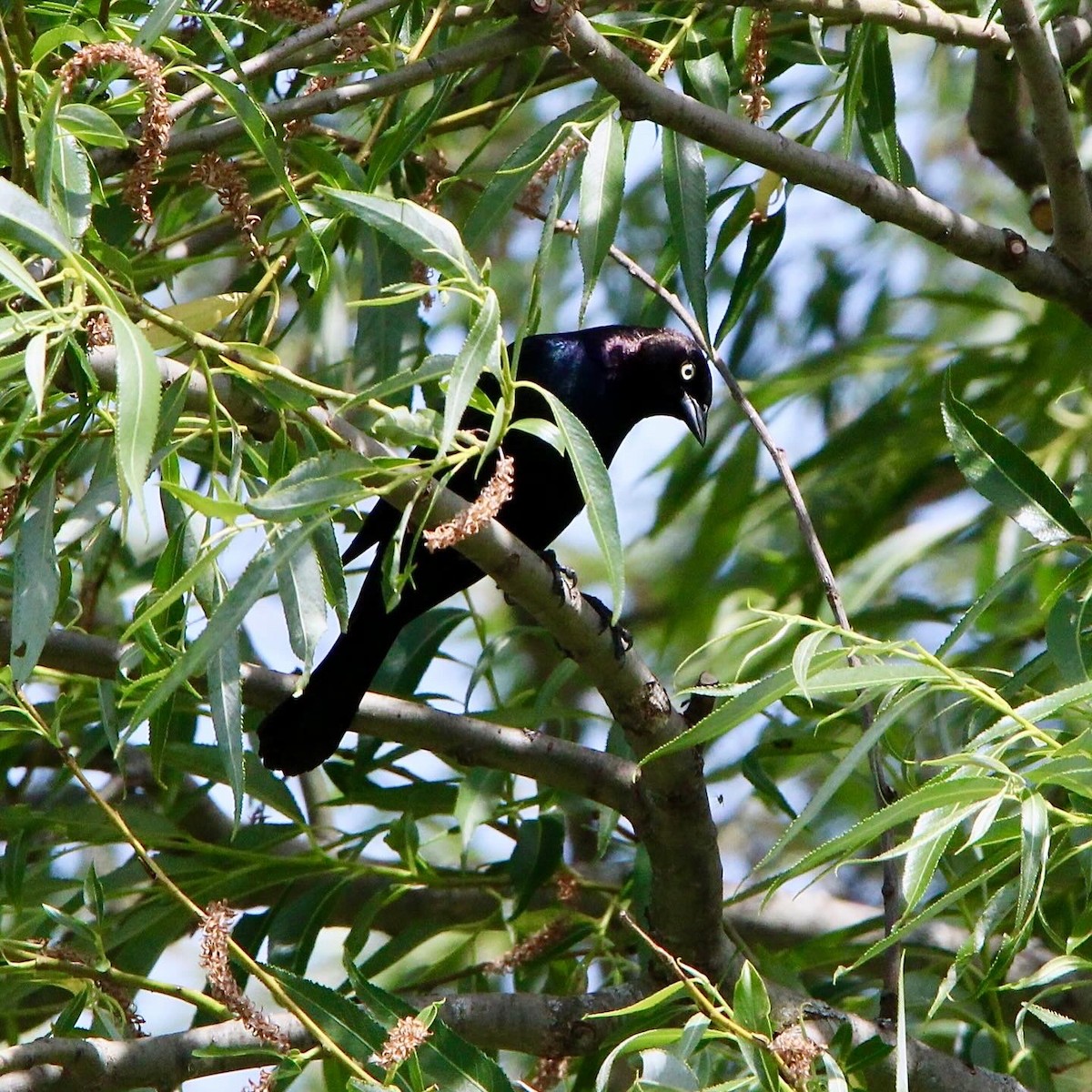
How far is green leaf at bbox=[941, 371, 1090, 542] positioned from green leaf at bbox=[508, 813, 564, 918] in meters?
1.52

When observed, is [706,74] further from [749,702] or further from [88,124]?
[749,702]

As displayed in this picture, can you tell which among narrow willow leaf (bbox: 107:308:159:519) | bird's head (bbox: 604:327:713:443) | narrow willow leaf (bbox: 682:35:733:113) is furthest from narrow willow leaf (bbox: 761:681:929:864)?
bird's head (bbox: 604:327:713:443)

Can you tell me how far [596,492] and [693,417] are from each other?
296 cm

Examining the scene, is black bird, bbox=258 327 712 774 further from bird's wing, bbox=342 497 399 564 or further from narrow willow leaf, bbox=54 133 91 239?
narrow willow leaf, bbox=54 133 91 239

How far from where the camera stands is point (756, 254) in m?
3.39

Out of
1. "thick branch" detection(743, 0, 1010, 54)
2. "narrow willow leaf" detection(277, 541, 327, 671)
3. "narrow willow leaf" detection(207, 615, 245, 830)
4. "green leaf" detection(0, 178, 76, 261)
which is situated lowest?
"narrow willow leaf" detection(207, 615, 245, 830)

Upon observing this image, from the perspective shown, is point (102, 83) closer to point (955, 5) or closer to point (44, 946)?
point (44, 946)

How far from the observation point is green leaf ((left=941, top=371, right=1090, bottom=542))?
8.02 feet

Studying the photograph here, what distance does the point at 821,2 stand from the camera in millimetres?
2781

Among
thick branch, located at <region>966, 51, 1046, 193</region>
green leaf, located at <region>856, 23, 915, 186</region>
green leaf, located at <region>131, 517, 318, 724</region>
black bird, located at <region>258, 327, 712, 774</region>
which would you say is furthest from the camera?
thick branch, located at <region>966, 51, 1046, 193</region>

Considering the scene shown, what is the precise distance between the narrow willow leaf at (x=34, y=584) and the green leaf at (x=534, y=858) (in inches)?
62.7

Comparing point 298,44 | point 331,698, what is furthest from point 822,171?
point 331,698

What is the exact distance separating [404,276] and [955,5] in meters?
1.47

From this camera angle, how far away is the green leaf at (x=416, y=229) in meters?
1.82
